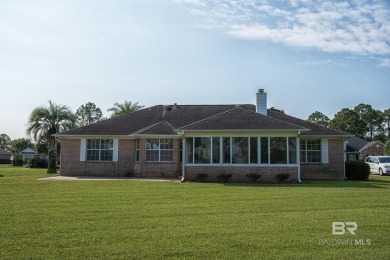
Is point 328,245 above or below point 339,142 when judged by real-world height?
below

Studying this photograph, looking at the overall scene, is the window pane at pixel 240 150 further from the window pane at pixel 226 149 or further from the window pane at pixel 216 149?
the window pane at pixel 216 149

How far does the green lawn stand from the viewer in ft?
21.5

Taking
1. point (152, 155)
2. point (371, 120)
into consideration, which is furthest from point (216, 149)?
point (371, 120)

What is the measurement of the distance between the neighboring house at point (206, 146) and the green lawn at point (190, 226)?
8.13 metres

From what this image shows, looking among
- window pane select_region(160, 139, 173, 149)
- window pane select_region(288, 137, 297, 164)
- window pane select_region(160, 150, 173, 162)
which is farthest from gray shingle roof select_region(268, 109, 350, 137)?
window pane select_region(160, 150, 173, 162)

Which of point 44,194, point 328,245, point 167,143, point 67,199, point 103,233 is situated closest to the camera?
point 328,245

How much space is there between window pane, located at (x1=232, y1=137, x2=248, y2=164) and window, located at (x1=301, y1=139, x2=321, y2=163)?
5295 millimetres

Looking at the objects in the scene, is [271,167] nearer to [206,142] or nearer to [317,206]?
[206,142]

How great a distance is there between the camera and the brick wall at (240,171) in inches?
838

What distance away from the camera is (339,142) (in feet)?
81.4

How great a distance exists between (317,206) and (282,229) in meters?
3.58

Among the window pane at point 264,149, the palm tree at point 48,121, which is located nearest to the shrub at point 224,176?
the window pane at point 264,149

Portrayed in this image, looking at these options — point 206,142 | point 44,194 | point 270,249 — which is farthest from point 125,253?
point 206,142

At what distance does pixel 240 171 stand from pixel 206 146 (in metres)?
2.42
